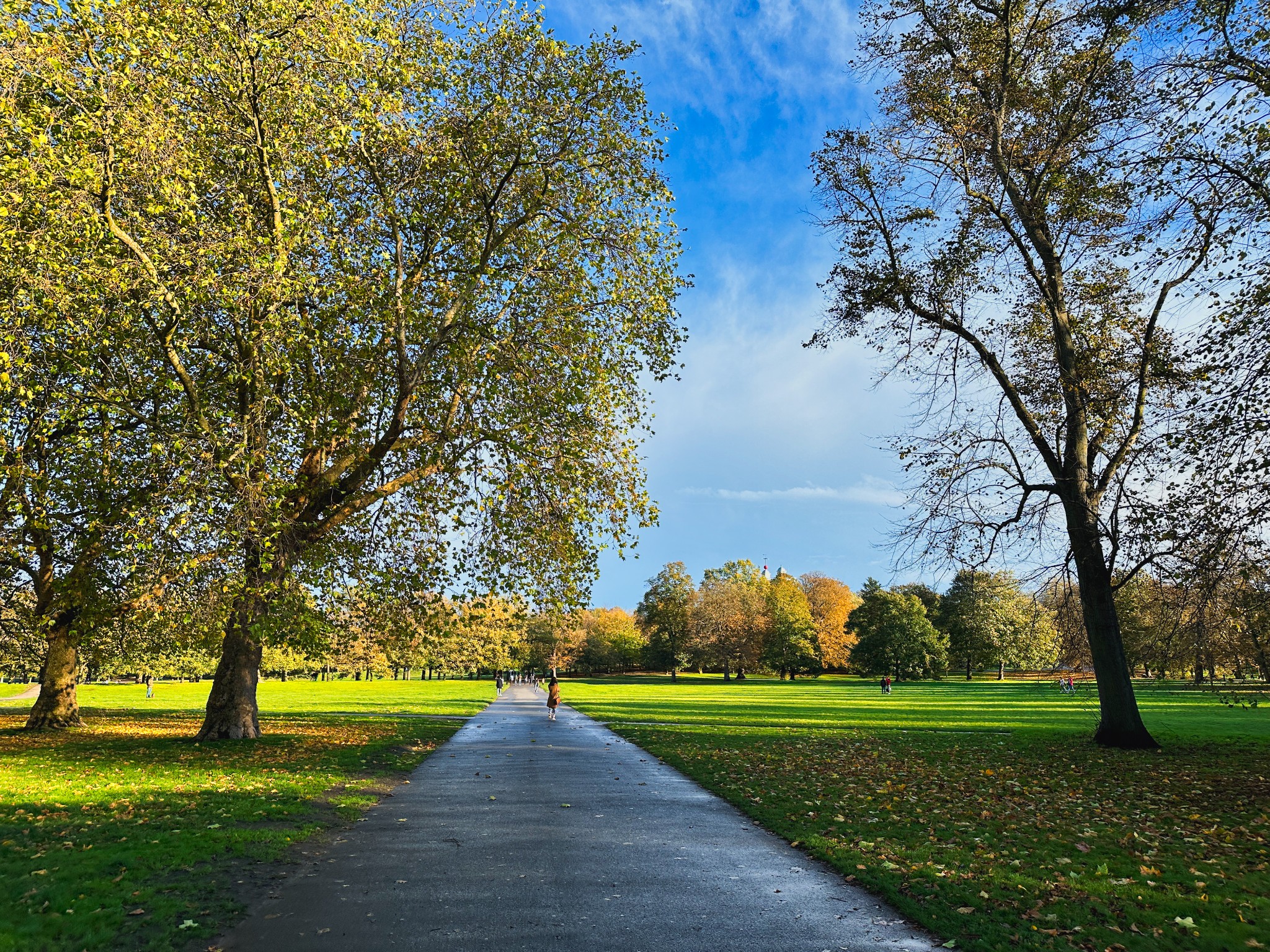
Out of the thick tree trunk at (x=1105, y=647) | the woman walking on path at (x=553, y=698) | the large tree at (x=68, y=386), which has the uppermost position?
the large tree at (x=68, y=386)

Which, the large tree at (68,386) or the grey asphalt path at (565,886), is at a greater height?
the large tree at (68,386)

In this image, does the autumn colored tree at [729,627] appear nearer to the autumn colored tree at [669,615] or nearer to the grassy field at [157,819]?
the autumn colored tree at [669,615]

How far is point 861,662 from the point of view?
247 ft

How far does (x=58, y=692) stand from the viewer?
21.0m

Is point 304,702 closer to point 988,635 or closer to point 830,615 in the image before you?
point 988,635

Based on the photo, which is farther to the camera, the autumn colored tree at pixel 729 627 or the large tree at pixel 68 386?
the autumn colored tree at pixel 729 627

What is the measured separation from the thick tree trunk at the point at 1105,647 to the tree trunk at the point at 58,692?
26698 mm

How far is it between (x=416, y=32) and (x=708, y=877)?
17059 mm

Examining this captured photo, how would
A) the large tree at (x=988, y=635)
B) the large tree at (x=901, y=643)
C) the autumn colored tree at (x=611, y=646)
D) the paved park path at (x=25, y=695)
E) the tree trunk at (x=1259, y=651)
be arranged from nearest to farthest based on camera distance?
the tree trunk at (x=1259, y=651), the paved park path at (x=25, y=695), the large tree at (x=988, y=635), the large tree at (x=901, y=643), the autumn colored tree at (x=611, y=646)

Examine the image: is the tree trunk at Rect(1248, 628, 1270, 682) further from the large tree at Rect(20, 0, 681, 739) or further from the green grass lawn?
the green grass lawn

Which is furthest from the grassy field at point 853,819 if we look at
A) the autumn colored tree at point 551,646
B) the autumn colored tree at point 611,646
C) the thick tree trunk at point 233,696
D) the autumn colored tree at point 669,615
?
the autumn colored tree at point 611,646

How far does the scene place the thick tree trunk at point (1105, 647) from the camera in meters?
16.4

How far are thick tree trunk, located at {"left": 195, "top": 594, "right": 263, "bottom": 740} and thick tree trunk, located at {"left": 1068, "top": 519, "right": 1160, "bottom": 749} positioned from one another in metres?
19.3

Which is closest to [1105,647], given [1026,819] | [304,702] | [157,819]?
[1026,819]
